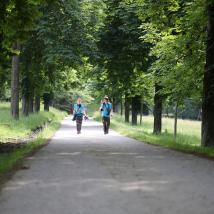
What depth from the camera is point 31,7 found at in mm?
14961

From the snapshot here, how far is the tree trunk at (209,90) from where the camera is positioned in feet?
54.1

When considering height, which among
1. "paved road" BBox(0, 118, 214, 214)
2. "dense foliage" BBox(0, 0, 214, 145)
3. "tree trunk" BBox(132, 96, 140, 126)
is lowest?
"paved road" BBox(0, 118, 214, 214)

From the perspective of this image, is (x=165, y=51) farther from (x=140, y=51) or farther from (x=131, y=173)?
(x=131, y=173)

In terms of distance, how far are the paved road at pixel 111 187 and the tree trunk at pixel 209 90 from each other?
5021 millimetres

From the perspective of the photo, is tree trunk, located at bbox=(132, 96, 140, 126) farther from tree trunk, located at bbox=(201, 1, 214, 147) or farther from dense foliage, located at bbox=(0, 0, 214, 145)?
tree trunk, located at bbox=(201, 1, 214, 147)

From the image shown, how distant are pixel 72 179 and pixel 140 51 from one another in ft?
63.8

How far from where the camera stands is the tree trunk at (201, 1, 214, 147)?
54.1 ft

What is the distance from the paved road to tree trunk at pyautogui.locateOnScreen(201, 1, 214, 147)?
5021 millimetres

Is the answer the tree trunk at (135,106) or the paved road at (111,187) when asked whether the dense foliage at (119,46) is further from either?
the paved road at (111,187)

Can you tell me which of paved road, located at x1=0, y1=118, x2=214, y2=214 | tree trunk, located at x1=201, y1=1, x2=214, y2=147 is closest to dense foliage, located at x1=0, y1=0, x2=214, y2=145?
tree trunk, located at x1=201, y1=1, x2=214, y2=147

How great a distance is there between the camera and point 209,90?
1659 centimetres

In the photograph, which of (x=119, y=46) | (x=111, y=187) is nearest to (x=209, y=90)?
(x=111, y=187)

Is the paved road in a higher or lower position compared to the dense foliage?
lower

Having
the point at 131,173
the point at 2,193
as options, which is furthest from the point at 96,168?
the point at 2,193
